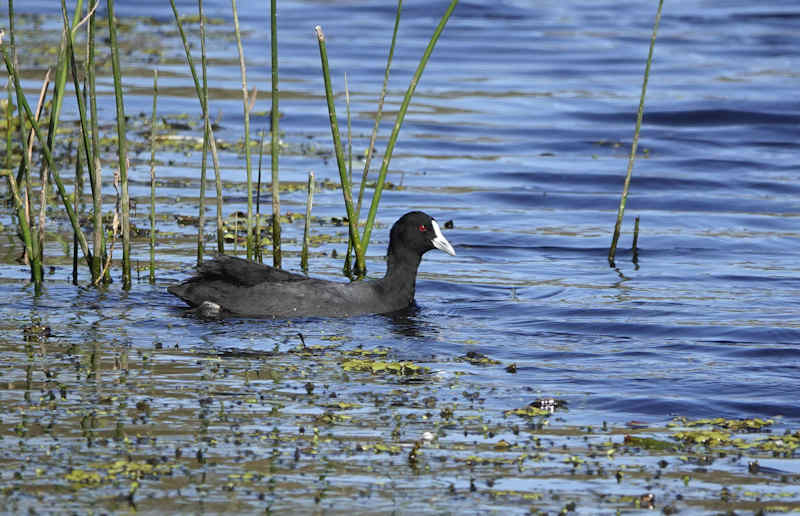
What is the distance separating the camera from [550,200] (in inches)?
671

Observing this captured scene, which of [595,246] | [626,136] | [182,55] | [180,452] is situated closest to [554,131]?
[626,136]

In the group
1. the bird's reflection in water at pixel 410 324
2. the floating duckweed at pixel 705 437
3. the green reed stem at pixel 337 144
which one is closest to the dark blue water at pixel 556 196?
the bird's reflection in water at pixel 410 324

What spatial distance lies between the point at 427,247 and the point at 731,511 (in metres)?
5.69

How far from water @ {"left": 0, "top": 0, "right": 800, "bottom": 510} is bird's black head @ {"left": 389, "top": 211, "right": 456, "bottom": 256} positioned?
21.7 inches

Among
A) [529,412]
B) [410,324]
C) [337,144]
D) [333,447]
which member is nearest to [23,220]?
[337,144]

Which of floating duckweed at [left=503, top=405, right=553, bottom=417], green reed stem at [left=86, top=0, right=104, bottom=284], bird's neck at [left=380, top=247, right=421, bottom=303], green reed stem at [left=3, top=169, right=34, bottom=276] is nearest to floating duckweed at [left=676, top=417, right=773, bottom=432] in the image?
floating duckweed at [left=503, top=405, right=553, bottom=417]

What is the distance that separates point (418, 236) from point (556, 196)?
6.01m

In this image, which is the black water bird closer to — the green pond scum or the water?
the water

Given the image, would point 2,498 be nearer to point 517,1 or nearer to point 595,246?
point 595,246

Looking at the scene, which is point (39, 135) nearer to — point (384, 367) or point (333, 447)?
point (384, 367)

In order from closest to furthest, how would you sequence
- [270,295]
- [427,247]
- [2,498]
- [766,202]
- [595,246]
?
[2,498] < [270,295] < [427,247] < [595,246] < [766,202]

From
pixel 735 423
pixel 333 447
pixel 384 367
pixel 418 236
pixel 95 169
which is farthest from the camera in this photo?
pixel 418 236

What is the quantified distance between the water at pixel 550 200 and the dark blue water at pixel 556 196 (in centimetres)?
4

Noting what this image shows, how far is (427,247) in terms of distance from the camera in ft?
38.2
